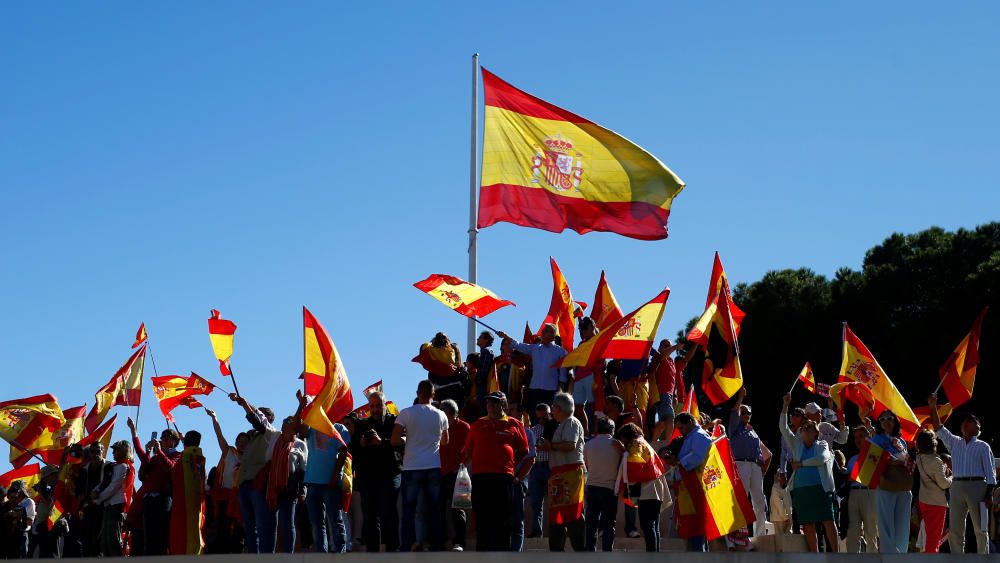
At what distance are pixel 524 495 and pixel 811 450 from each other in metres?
3.27

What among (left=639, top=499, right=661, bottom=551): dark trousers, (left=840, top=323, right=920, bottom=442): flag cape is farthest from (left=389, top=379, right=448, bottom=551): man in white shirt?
(left=840, top=323, right=920, bottom=442): flag cape

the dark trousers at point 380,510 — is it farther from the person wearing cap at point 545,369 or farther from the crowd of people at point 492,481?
the person wearing cap at point 545,369

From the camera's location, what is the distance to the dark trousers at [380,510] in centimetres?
1566

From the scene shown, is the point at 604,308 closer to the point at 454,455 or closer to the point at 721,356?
the point at 721,356

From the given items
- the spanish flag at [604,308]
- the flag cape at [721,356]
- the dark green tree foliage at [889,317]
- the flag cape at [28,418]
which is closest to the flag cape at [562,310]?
the spanish flag at [604,308]

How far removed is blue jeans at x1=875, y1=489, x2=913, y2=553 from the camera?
15641 millimetres

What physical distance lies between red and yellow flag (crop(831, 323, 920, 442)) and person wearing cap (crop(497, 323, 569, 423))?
497cm

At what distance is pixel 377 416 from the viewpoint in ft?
51.4

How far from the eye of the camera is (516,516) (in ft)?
49.2

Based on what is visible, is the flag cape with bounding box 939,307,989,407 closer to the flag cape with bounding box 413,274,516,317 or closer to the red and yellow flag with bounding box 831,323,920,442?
the red and yellow flag with bounding box 831,323,920,442

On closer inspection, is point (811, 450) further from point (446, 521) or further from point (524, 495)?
point (446, 521)

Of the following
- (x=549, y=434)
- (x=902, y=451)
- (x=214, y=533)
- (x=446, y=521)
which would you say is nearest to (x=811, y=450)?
(x=902, y=451)

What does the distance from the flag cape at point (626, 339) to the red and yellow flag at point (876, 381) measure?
3.36m

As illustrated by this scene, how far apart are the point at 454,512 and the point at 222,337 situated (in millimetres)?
4691
